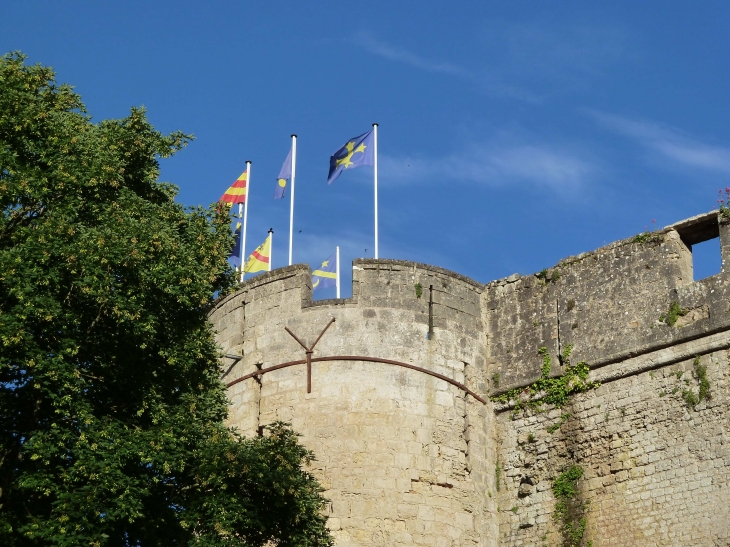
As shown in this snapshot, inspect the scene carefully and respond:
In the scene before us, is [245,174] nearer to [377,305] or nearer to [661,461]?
[377,305]

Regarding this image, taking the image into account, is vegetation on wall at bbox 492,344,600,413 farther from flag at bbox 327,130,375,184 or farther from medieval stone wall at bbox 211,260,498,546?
flag at bbox 327,130,375,184

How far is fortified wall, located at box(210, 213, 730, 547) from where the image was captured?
74.9 feet

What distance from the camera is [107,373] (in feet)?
65.8

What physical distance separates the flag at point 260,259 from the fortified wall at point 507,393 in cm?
282

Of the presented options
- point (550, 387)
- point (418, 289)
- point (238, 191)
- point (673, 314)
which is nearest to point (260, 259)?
point (238, 191)

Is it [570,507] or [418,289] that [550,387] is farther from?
[418,289]

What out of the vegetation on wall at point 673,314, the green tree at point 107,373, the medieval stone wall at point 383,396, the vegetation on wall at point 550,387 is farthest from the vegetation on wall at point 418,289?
the green tree at point 107,373

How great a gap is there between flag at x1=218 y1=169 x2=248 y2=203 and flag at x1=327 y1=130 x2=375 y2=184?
6.57 feet

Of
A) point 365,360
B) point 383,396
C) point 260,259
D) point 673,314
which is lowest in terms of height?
point 383,396

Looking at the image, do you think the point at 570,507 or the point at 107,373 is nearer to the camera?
the point at 107,373

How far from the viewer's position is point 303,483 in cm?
2038

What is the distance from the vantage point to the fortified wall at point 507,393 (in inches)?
899

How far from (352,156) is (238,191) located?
8.45ft

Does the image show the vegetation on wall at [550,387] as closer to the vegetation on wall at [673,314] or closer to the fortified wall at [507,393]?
the fortified wall at [507,393]
